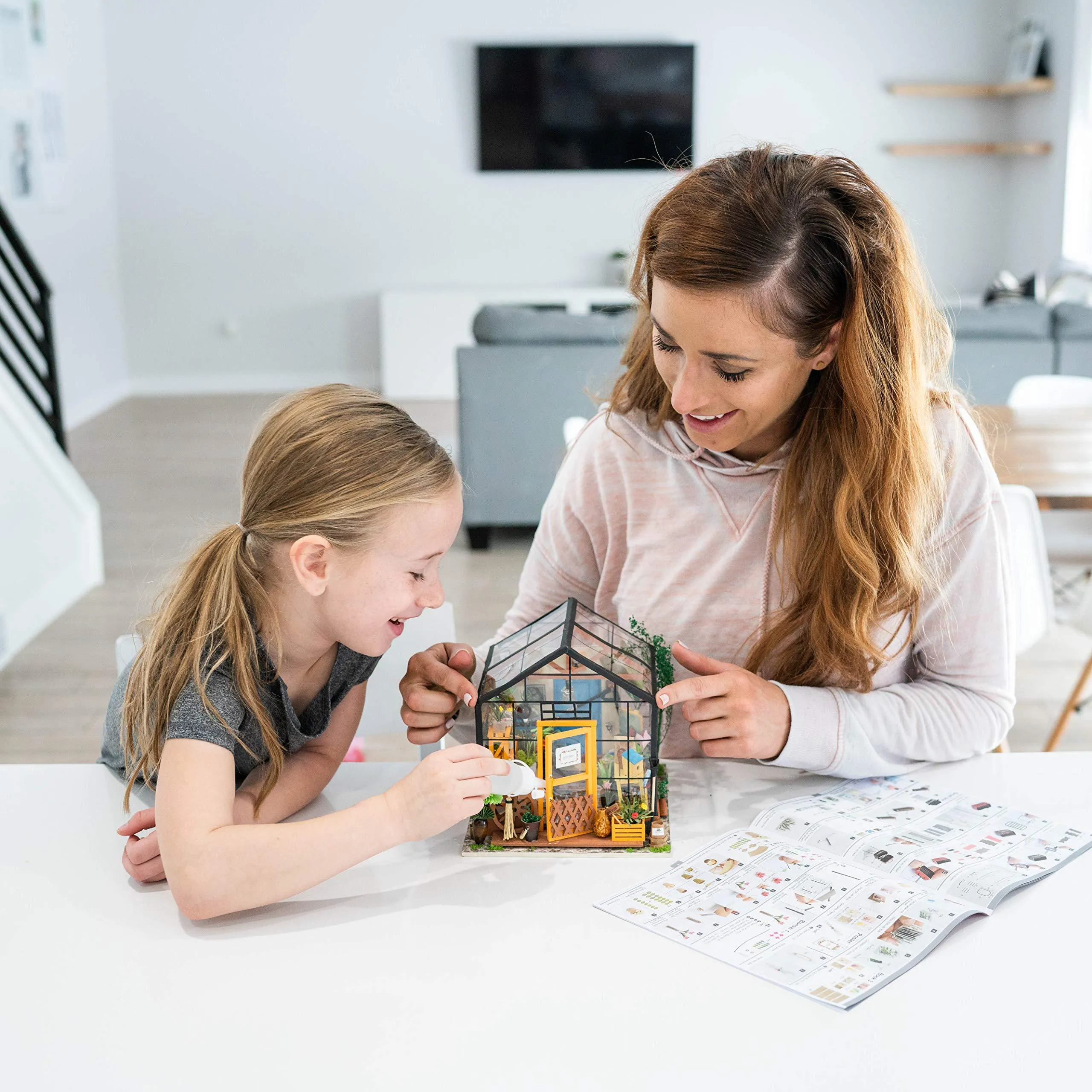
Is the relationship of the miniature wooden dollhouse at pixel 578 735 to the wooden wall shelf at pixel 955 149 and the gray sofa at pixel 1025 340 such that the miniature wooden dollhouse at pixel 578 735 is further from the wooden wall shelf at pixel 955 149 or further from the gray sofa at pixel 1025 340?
the wooden wall shelf at pixel 955 149

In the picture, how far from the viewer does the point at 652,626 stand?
1.37m

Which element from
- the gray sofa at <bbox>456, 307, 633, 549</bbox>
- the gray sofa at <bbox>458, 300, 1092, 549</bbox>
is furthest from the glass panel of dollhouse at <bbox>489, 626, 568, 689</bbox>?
the gray sofa at <bbox>456, 307, 633, 549</bbox>

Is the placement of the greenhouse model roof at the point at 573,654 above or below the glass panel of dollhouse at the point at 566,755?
above

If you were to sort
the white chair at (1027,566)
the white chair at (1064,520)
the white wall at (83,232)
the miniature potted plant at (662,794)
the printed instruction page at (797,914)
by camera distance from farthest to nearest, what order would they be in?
the white wall at (83,232) → the white chair at (1064,520) → the white chair at (1027,566) → the miniature potted plant at (662,794) → the printed instruction page at (797,914)

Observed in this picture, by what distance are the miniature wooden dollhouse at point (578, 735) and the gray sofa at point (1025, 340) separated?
3.31m

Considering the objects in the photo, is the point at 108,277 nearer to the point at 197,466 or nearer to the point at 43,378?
the point at 197,466

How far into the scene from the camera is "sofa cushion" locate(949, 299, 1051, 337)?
4086 millimetres

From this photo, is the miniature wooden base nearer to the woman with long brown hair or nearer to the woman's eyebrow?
the woman with long brown hair

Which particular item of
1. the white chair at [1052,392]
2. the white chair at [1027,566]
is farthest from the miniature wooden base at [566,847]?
the white chair at [1052,392]

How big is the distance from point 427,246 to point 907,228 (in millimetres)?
6944

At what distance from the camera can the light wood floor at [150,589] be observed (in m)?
2.88

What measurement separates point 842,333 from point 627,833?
0.54 m

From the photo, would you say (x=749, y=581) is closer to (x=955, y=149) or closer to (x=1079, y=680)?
(x=1079, y=680)

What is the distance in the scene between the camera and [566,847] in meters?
1.08
